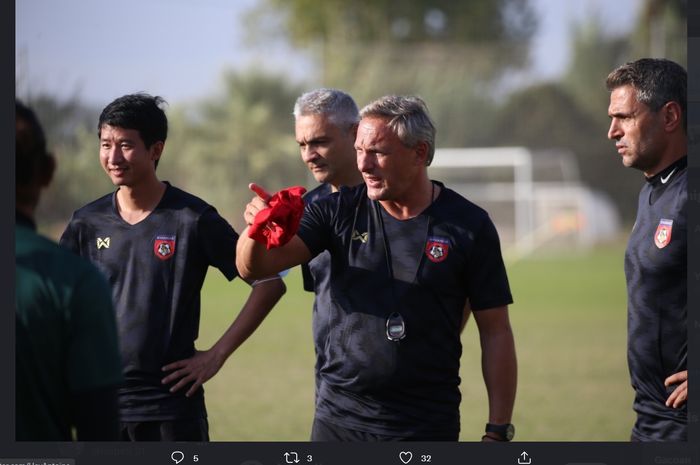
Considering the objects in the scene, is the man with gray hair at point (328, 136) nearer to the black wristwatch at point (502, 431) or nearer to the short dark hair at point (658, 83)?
the black wristwatch at point (502, 431)

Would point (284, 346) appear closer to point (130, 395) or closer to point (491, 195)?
point (130, 395)

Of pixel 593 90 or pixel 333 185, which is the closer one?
pixel 333 185

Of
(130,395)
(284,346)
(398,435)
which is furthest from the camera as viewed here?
(284,346)

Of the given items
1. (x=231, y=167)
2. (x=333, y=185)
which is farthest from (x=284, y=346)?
(x=231, y=167)

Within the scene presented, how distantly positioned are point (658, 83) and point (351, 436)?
1893 mm

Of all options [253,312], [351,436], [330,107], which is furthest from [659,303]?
[330,107]

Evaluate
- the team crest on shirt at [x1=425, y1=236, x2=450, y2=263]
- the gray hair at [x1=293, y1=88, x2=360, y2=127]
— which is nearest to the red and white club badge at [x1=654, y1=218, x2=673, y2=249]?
the team crest on shirt at [x1=425, y1=236, x2=450, y2=263]

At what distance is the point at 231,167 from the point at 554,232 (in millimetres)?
10487

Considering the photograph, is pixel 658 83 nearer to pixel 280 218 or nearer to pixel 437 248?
pixel 437 248

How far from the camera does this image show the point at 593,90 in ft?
123

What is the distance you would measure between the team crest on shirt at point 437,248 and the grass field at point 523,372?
13.7 feet

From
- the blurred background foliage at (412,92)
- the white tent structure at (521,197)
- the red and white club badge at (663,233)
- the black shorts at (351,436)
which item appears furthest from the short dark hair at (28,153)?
the white tent structure at (521,197)

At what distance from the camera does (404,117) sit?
3820 mm

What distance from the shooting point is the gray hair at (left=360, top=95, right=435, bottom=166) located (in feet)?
12.5
